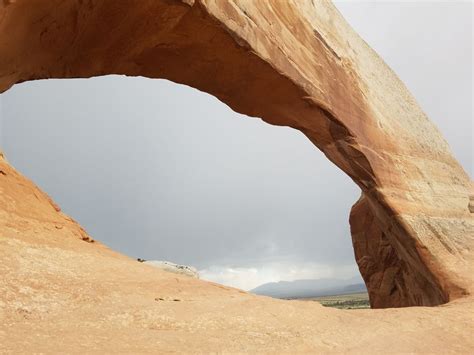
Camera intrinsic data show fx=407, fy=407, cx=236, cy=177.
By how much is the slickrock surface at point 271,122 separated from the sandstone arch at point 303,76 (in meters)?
0.05

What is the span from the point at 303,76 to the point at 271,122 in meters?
2.60

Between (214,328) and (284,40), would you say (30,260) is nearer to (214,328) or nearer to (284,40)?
(214,328)

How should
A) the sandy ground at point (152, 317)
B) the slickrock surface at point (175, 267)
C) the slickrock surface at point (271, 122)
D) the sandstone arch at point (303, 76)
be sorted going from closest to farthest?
the sandy ground at point (152, 317), the slickrock surface at point (271, 122), the sandstone arch at point (303, 76), the slickrock surface at point (175, 267)

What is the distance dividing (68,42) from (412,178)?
39.0ft

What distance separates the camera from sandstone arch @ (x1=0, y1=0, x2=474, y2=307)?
8.99 metres

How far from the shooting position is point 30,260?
6.05m

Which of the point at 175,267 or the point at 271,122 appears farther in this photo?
the point at 271,122

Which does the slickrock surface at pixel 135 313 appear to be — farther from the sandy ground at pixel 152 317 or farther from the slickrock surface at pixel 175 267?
the slickrock surface at pixel 175 267

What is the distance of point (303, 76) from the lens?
40.3 ft

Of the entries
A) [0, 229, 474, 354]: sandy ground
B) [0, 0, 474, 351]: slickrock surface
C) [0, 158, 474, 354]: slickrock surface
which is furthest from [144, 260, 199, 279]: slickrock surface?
[0, 229, 474, 354]: sandy ground

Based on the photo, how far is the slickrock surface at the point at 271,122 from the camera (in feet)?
17.9

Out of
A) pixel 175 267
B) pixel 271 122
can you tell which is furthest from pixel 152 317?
pixel 271 122

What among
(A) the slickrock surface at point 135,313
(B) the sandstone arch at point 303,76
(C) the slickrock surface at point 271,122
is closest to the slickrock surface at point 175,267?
(C) the slickrock surface at point 271,122

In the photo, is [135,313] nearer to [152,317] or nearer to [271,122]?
[152,317]
